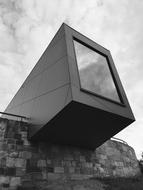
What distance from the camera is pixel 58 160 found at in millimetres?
5703

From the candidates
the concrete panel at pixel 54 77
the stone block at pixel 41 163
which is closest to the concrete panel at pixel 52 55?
the concrete panel at pixel 54 77

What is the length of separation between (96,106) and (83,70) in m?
1.32

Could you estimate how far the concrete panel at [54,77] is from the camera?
5.29 m

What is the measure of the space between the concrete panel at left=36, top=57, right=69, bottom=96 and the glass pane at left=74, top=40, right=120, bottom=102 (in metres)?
0.51

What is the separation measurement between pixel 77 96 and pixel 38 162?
2.28 meters

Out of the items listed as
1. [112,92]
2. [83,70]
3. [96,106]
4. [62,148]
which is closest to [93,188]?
[62,148]

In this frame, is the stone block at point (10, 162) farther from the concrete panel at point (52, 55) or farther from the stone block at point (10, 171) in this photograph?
the concrete panel at point (52, 55)

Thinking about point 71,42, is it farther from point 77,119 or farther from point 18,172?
point 18,172

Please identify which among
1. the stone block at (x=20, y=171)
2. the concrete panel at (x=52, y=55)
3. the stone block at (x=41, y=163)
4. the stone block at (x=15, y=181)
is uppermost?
the concrete panel at (x=52, y=55)

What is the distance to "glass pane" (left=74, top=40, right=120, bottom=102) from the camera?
564cm

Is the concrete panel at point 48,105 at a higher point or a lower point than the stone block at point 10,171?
higher

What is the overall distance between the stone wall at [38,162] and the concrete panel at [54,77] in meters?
1.42

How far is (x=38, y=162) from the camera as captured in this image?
5.34 m

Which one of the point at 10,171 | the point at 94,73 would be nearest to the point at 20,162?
the point at 10,171
